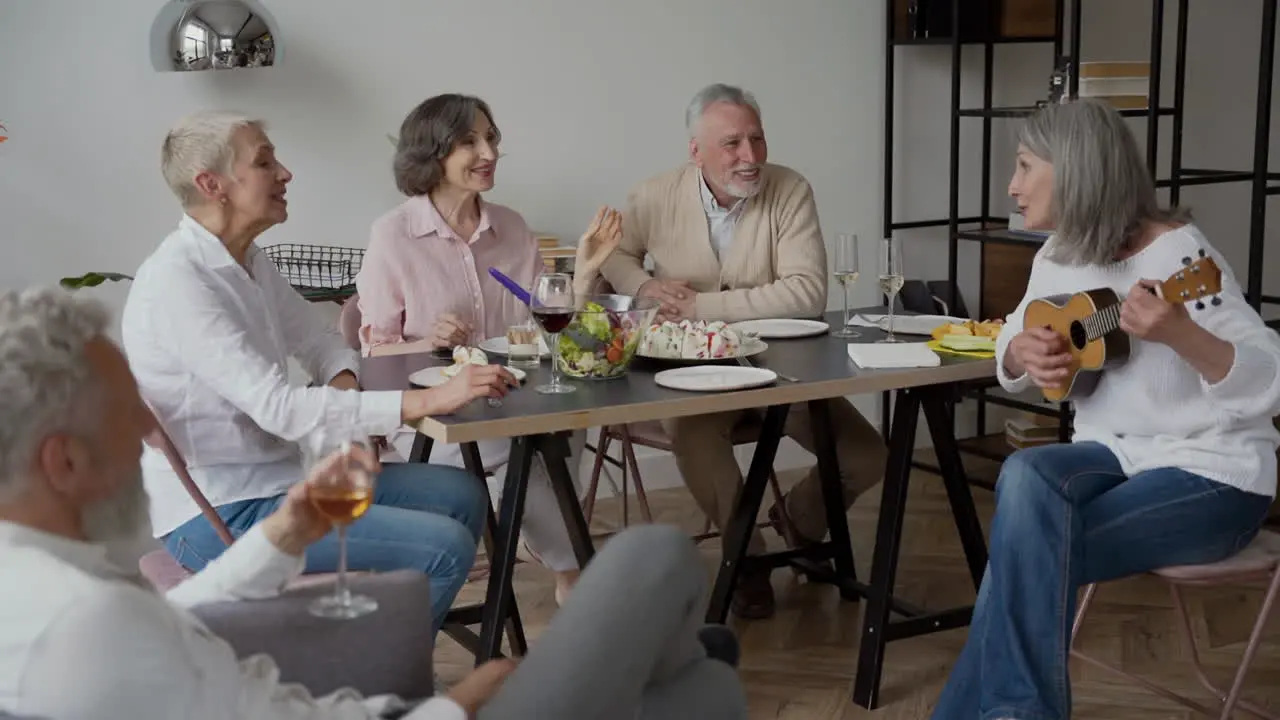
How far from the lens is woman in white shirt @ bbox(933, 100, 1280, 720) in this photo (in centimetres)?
271

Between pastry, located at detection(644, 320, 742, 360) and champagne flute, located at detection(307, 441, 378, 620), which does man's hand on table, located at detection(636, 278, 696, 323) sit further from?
champagne flute, located at detection(307, 441, 378, 620)

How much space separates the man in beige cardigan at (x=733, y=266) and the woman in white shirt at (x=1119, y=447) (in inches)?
38.2

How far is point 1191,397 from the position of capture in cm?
279

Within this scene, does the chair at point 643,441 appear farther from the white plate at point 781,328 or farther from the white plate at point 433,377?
the white plate at point 433,377

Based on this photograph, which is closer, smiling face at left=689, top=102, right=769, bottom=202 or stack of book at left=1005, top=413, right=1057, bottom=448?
smiling face at left=689, top=102, right=769, bottom=202

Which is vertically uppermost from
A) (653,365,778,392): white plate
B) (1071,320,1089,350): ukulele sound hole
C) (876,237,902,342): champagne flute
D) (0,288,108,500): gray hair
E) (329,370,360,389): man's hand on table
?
(0,288,108,500): gray hair

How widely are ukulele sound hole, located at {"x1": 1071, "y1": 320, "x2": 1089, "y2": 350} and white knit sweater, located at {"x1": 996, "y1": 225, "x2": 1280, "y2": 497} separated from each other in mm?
84

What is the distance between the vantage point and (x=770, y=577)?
400 centimetres

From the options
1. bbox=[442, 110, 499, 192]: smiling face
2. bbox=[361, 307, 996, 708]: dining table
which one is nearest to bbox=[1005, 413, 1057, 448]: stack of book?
bbox=[361, 307, 996, 708]: dining table

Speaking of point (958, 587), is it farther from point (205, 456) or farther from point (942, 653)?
point (205, 456)

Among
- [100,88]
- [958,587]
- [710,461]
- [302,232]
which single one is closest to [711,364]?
[710,461]

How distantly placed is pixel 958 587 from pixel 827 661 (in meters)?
0.65

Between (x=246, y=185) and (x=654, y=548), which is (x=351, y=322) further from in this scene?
(x=654, y=548)

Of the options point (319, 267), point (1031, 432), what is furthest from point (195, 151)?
point (1031, 432)
